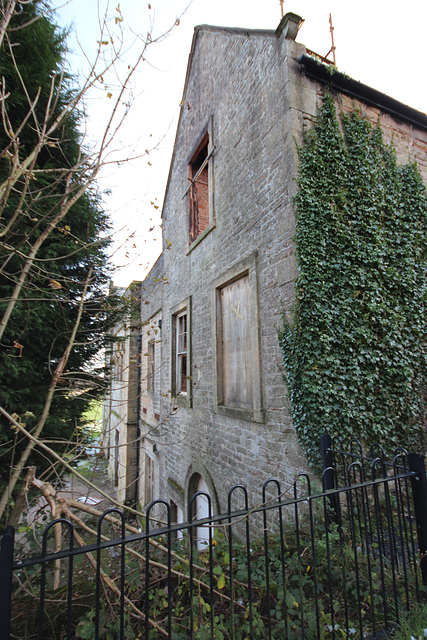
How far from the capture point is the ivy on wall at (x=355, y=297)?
3889mm

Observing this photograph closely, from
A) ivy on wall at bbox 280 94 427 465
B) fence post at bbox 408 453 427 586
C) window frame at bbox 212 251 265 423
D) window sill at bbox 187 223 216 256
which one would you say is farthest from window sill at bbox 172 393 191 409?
fence post at bbox 408 453 427 586

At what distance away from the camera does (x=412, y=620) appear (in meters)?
2.48

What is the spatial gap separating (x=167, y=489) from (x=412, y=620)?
7.27 meters

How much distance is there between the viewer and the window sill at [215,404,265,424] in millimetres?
4672

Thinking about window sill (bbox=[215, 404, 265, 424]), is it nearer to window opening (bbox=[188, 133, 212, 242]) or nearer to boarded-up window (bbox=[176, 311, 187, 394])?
boarded-up window (bbox=[176, 311, 187, 394])

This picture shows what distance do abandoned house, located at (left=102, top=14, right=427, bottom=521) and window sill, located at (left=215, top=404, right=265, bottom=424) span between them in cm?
2

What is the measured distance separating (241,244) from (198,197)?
3.47m

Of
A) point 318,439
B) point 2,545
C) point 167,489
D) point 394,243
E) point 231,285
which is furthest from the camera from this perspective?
point 167,489

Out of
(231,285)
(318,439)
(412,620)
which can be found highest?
(231,285)

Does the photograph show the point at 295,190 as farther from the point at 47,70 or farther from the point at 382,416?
the point at 47,70

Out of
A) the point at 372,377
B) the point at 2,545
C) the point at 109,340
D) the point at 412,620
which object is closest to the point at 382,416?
the point at 372,377

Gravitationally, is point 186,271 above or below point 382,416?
above

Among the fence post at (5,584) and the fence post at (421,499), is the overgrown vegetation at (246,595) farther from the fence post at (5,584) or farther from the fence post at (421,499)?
the fence post at (5,584)

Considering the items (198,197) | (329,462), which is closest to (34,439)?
(329,462)
